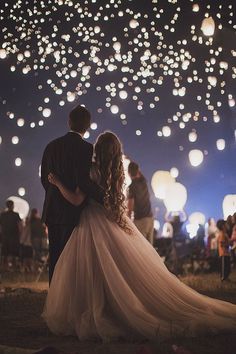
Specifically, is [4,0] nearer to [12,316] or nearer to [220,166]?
[12,316]

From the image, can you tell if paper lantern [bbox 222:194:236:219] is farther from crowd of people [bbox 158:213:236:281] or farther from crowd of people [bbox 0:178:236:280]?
crowd of people [bbox 158:213:236:281]

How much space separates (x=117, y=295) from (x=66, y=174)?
0.96 metres

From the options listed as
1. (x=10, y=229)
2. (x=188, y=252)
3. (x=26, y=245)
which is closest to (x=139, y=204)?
(x=10, y=229)

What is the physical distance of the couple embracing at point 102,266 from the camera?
11.4 feet

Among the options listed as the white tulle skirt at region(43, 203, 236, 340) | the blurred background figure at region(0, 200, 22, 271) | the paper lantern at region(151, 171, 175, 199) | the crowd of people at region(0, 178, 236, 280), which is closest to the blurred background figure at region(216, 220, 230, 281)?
the crowd of people at region(0, 178, 236, 280)

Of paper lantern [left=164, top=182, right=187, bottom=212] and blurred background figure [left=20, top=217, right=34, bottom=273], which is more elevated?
paper lantern [left=164, top=182, right=187, bottom=212]

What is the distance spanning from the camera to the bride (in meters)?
3.46

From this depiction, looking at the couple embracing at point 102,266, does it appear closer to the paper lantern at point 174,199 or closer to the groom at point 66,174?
the groom at point 66,174

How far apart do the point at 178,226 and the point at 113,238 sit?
791 cm

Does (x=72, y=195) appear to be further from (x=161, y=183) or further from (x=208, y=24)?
(x=161, y=183)

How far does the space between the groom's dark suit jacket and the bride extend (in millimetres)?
67

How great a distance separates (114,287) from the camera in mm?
3596

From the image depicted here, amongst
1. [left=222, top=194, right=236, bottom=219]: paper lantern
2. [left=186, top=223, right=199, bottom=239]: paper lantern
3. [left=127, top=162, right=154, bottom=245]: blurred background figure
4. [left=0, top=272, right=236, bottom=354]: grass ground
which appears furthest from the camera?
[left=186, top=223, right=199, bottom=239]: paper lantern

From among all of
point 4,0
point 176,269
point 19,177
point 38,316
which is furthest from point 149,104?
point 38,316
